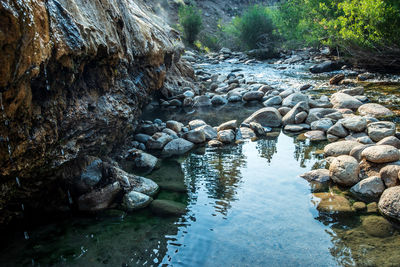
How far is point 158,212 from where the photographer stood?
3.58 m

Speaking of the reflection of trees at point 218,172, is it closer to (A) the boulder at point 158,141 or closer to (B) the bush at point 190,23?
(A) the boulder at point 158,141

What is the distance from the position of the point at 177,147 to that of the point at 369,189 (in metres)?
3.16

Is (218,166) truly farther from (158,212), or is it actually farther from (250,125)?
(250,125)

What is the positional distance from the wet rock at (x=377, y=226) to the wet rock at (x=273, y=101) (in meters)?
5.80

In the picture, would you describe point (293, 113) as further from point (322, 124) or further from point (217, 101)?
point (217, 101)

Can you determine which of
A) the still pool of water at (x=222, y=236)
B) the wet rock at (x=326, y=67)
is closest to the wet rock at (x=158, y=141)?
the still pool of water at (x=222, y=236)

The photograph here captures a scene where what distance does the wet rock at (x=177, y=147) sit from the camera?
560cm

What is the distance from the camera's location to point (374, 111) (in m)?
6.96

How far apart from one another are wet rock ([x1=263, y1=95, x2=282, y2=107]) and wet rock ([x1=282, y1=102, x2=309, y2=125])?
5.03 feet

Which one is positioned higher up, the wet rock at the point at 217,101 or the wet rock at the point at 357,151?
the wet rock at the point at 217,101

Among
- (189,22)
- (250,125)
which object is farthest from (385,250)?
(189,22)

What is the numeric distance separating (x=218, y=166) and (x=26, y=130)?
301 centimetres

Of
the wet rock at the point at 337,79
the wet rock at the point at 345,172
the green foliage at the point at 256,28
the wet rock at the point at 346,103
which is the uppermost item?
the green foliage at the point at 256,28

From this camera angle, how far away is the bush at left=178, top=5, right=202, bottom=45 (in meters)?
24.6
